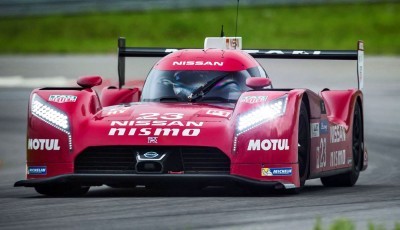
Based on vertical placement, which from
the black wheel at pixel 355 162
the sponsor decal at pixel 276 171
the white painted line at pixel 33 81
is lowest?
the white painted line at pixel 33 81

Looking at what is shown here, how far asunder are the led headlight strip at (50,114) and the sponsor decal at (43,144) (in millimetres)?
123

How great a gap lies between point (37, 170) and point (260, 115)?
192cm

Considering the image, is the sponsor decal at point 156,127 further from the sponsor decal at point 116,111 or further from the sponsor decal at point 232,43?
the sponsor decal at point 232,43

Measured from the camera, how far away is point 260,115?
10.8 metres

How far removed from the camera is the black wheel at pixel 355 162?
13.1 metres

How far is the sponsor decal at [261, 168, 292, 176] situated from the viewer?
10.7 metres

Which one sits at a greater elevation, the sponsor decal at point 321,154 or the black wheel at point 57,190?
the sponsor decal at point 321,154

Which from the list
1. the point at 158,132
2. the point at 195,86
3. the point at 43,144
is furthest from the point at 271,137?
the point at 43,144

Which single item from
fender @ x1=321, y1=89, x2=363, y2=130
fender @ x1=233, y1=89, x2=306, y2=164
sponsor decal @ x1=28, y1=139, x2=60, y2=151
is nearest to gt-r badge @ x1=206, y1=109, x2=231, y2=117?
fender @ x1=233, y1=89, x2=306, y2=164

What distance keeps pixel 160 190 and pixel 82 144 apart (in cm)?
133

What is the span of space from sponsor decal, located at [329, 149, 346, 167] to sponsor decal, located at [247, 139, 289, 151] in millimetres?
1662

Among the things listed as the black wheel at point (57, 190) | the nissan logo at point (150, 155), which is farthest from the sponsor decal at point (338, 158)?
the black wheel at point (57, 190)

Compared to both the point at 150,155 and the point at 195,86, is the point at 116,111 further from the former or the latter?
the point at 195,86

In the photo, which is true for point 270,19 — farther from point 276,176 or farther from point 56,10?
point 276,176
